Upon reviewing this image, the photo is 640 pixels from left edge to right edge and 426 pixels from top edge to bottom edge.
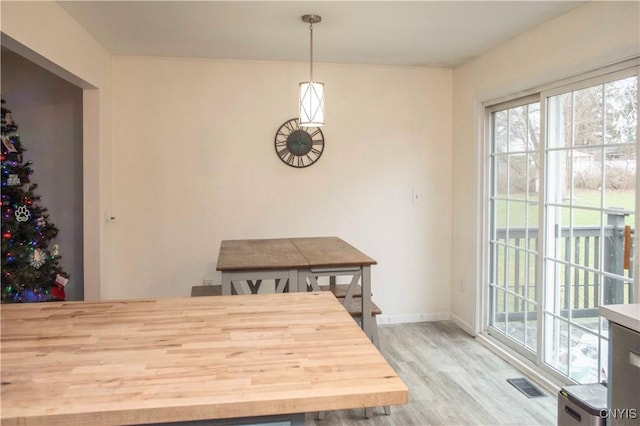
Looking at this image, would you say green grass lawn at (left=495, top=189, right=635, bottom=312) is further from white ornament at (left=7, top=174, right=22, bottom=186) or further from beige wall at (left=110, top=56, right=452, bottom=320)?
white ornament at (left=7, top=174, right=22, bottom=186)

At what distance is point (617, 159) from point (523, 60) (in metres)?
1.10

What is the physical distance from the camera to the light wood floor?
8.96 ft

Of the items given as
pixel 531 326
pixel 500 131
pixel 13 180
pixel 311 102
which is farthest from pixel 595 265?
pixel 13 180

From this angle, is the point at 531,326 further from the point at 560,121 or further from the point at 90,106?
the point at 90,106

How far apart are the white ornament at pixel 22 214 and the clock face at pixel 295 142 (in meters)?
2.10

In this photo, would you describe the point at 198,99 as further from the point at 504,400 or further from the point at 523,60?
the point at 504,400

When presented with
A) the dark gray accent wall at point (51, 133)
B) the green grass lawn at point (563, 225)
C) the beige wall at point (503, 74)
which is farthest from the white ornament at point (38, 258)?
the green grass lawn at point (563, 225)

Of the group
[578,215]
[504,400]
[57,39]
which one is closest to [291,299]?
[504,400]

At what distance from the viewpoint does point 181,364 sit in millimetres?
1125

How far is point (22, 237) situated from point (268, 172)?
2.04 meters

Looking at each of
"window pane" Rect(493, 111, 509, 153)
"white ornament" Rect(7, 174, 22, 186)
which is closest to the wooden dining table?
"window pane" Rect(493, 111, 509, 153)

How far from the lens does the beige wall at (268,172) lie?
4.13 m

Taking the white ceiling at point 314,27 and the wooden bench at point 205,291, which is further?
the wooden bench at point 205,291

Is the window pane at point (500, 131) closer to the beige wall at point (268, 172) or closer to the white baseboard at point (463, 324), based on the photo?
the beige wall at point (268, 172)
